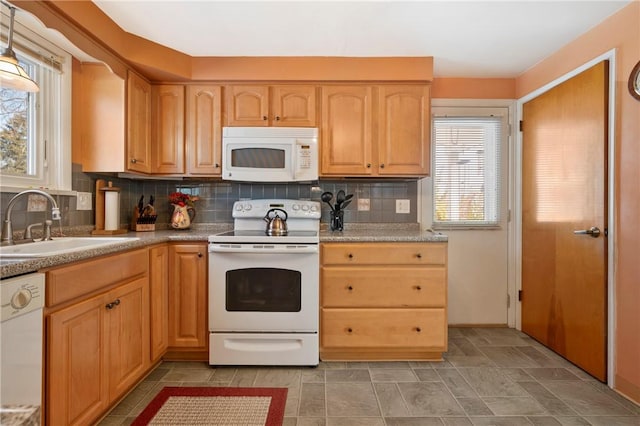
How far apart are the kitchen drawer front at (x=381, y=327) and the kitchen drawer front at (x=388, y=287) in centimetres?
6

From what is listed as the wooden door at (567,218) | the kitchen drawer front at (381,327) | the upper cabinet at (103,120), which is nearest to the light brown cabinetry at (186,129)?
the upper cabinet at (103,120)

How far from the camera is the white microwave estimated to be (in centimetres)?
244

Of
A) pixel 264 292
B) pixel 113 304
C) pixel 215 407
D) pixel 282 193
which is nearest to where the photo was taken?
pixel 113 304

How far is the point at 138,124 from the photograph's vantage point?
233cm

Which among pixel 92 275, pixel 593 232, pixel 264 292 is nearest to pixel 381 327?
pixel 264 292

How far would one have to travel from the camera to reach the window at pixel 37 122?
1.76 meters

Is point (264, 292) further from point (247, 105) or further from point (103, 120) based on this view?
point (103, 120)

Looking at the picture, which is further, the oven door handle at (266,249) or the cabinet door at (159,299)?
the oven door handle at (266,249)

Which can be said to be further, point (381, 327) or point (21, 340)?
point (381, 327)

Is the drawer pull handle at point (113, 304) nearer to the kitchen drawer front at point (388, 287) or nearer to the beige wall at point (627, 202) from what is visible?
the kitchen drawer front at point (388, 287)

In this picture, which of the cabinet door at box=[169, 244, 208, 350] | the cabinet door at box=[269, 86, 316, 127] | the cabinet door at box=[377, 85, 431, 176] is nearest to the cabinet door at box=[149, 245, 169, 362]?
the cabinet door at box=[169, 244, 208, 350]

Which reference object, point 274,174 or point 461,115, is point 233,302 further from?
point 461,115

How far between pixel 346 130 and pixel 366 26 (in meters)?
0.72

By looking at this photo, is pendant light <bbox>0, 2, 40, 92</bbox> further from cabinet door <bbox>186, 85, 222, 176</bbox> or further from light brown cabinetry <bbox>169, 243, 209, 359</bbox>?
light brown cabinetry <bbox>169, 243, 209, 359</bbox>
